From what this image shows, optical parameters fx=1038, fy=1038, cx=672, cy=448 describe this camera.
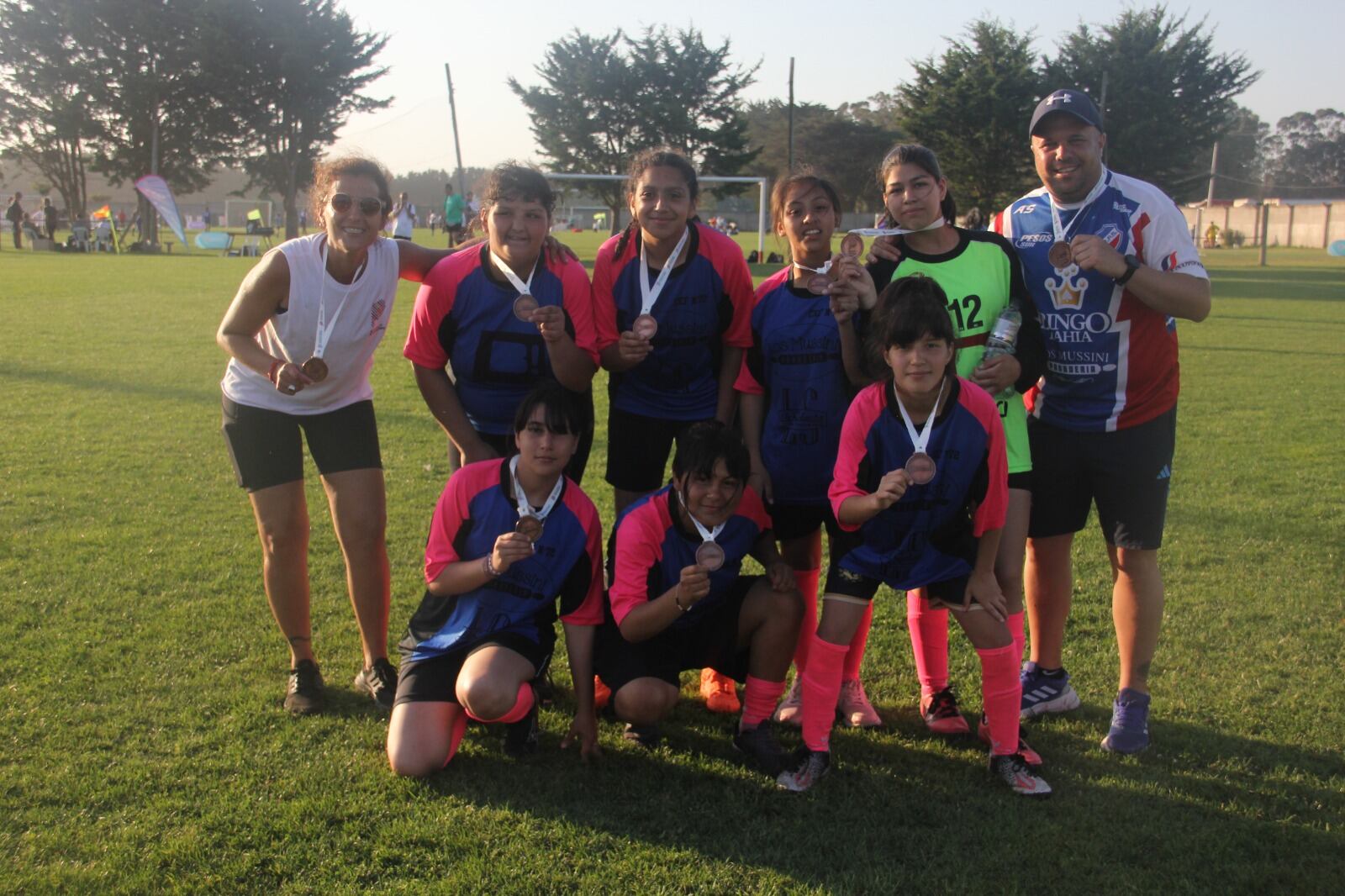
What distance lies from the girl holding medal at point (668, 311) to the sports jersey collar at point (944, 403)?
28.8 inches

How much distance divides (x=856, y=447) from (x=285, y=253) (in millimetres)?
2297

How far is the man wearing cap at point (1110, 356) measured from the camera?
370cm

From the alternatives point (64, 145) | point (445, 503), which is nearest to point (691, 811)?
point (445, 503)

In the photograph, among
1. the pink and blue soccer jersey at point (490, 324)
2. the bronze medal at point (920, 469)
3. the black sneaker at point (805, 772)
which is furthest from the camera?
the pink and blue soccer jersey at point (490, 324)

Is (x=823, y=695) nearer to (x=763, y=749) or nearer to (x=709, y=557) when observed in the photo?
(x=763, y=749)

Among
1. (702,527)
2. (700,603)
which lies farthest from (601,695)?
(702,527)

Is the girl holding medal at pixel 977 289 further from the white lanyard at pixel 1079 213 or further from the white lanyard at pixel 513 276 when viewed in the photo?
the white lanyard at pixel 513 276

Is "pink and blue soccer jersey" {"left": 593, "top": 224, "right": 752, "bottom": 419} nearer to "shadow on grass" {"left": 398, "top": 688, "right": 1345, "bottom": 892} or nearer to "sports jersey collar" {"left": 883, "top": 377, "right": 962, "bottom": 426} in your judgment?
"sports jersey collar" {"left": 883, "top": 377, "right": 962, "bottom": 426}

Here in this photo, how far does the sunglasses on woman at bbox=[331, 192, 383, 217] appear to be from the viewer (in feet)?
12.8

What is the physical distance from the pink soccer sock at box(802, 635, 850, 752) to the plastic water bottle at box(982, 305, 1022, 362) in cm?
113

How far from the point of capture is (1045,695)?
4121 millimetres

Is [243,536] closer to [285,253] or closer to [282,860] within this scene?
[285,253]

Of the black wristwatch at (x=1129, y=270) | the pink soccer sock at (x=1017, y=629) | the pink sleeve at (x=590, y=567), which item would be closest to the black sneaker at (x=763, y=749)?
the pink sleeve at (x=590, y=567)

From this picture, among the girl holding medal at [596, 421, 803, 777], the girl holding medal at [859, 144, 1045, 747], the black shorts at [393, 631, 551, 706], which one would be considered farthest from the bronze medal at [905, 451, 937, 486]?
the black shorts at [393, 631, 551, 706]
